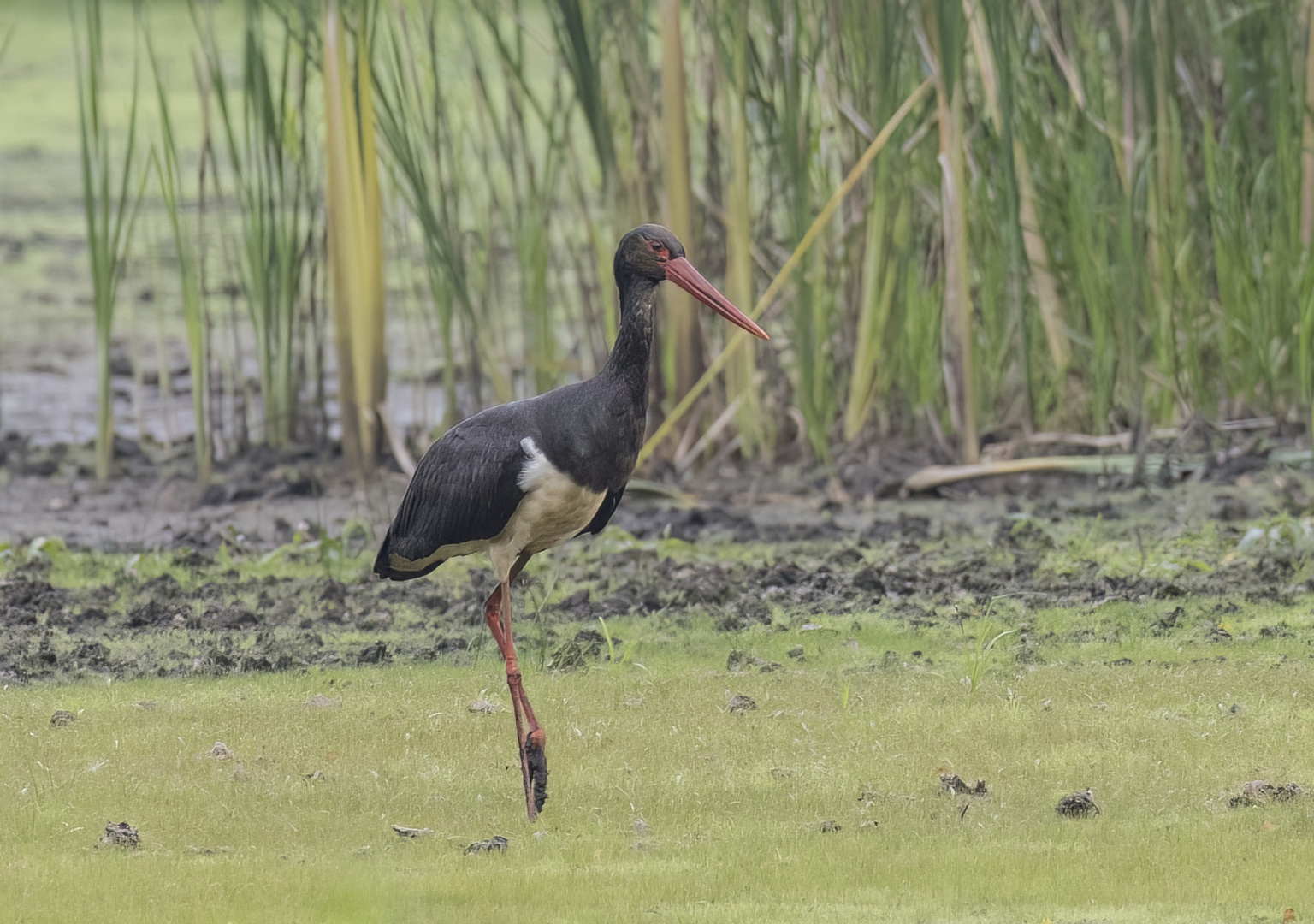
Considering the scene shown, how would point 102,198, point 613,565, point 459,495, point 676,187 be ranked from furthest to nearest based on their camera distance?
point 676,187
point 102,198
point 613,565
point 459,495

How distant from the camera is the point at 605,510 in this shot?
4.49 metres

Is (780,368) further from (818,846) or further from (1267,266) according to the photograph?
(818,846)

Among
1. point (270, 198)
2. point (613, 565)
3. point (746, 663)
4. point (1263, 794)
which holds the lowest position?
point (1263, 794)

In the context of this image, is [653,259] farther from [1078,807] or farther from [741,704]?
[1078,807]

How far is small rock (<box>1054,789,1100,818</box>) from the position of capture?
142 inches

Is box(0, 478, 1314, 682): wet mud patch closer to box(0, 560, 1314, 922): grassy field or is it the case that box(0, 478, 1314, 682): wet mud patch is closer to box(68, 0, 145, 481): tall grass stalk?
box(0, 560, 1314, 922): grassy field

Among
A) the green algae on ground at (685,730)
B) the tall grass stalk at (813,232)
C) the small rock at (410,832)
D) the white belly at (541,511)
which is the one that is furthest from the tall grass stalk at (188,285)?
the small rock at (410,832)

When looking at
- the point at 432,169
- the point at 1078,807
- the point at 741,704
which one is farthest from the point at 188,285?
the point at 1078,807

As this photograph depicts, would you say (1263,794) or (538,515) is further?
(538,515)

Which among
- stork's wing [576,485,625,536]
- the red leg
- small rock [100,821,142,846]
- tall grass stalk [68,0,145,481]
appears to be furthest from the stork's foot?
tall grass stalk [68,0,145,481]

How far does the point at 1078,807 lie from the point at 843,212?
4736 mm

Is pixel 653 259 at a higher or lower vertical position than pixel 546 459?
higher

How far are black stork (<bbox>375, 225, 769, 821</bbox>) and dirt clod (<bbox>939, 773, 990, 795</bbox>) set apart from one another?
3.09 ft

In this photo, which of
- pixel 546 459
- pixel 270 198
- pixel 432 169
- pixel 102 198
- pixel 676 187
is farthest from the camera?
pixel 432 169
